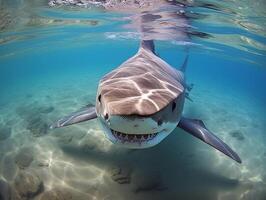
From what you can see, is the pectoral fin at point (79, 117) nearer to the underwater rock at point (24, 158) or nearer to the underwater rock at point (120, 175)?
the underwater rock at point (120, 175)

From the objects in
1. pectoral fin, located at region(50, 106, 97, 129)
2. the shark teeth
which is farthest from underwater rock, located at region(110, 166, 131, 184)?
the shark teeth

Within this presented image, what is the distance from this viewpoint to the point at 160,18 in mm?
13742

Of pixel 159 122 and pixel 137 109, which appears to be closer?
pixel 137 109

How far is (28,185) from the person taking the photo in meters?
6.83

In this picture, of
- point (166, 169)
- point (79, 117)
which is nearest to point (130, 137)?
point (79, 117)

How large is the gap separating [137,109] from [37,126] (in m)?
8.43

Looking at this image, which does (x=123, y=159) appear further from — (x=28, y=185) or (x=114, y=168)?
(x=28, y=185)

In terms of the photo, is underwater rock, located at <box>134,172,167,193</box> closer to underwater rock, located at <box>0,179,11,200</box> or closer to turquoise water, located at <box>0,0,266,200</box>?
turquoise water, located at <box>0,0,266,200</box>

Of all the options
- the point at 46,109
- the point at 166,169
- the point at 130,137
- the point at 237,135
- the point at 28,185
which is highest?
the point at 130,137

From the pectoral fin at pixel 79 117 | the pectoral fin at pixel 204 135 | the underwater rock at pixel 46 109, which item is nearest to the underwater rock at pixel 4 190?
the pectoral fin at pixel 79 117

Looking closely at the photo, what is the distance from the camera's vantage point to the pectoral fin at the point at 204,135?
5361mm

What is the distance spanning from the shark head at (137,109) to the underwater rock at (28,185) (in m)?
3.73

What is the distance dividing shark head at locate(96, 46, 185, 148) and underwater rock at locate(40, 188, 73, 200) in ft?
11.0

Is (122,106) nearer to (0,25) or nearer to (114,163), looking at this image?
(114,163)
